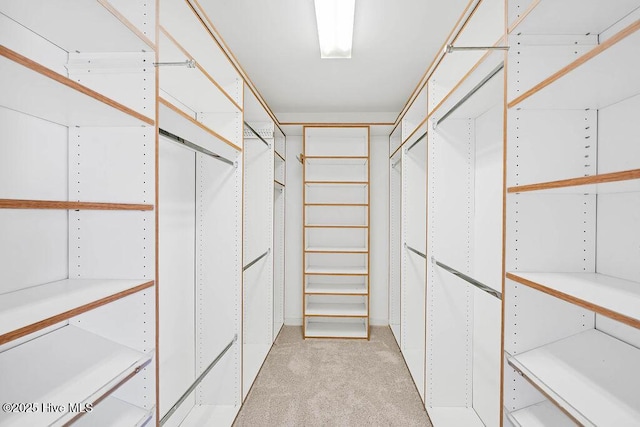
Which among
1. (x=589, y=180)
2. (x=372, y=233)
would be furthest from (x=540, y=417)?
(x=372, y=233)

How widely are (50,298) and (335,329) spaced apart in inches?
111

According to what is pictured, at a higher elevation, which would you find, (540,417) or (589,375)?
(589,375)

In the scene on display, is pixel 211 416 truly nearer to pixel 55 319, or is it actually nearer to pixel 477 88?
pixel 55 319

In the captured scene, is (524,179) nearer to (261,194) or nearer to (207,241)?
(207,241)

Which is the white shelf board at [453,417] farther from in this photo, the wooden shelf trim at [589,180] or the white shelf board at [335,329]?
the wooden shelf trim at [589,180]

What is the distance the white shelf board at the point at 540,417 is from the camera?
3.16 ft

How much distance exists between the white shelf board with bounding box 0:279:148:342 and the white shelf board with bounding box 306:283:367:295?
225cm

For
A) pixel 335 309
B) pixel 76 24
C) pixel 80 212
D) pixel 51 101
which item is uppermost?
pixel 76 24

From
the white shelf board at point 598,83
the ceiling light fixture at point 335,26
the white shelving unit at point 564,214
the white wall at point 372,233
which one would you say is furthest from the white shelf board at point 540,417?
the white wall at point 372,233

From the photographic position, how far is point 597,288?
A: 862 mm

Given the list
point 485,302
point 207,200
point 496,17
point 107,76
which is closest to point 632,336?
point 485,302

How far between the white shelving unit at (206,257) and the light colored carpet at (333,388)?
30 centimetres

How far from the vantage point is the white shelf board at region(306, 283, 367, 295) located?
3104 millimetres

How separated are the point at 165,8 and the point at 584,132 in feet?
5.69
